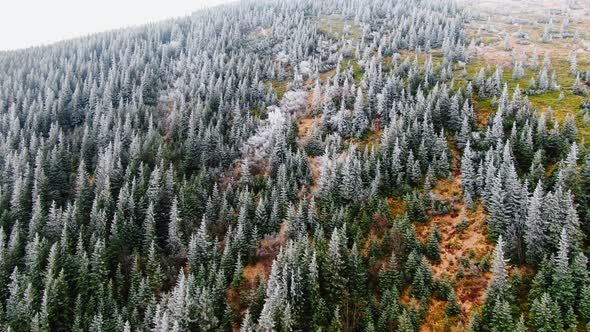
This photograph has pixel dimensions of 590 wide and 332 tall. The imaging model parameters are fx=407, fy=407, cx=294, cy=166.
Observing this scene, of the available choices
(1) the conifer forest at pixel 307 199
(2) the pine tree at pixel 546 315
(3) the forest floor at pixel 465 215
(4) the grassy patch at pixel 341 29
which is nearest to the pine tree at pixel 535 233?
(1) the conifer forest at pixel 307 199

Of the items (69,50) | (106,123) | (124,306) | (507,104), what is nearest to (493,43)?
(507,104)

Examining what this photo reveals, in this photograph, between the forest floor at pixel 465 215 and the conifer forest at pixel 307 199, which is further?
the forest floor at pixel 465 215

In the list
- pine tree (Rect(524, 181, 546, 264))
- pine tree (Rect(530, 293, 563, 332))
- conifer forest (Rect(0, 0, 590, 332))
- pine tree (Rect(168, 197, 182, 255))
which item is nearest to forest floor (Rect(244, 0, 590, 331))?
conifer forest (Rect(0, 0, 590, 332))

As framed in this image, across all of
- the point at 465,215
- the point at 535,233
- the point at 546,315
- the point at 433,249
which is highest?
the point at 535,233

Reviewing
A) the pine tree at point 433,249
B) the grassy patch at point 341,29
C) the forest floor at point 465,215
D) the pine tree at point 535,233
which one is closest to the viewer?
the pine tree at point 535,233

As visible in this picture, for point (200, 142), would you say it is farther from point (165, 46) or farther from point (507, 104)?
point (165, 46)

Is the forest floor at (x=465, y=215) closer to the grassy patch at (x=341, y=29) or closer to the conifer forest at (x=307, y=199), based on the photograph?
the conifer forest at (x=307, y=199)

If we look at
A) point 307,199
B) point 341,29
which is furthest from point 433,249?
point 341,29

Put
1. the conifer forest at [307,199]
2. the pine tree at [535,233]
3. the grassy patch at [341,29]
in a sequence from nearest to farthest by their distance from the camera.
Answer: the conifer forest at [307,199], the pine tree at [535,233], the grassy patch at [341,29]

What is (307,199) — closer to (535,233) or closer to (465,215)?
(465,215)
